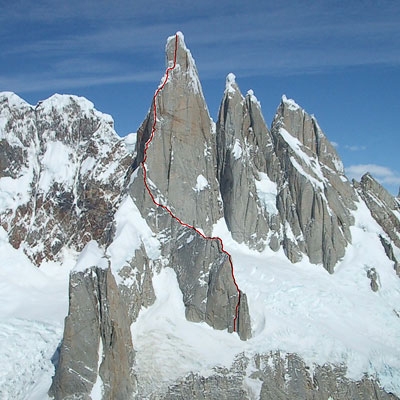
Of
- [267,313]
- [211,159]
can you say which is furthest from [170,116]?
[267,313]

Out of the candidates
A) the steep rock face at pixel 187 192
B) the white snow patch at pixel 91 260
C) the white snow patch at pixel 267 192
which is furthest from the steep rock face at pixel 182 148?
the white snow patch at pixel 91 260

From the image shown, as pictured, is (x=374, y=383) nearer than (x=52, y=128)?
Yes

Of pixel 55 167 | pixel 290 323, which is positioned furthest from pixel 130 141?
pixel 290 323

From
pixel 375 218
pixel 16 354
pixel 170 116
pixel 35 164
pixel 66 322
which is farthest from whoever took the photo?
pixel 375 218

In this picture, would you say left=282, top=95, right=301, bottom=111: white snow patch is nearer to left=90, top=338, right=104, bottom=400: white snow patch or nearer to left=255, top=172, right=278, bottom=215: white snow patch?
left=255, top=172, right=278, bottom=215: white snow patch

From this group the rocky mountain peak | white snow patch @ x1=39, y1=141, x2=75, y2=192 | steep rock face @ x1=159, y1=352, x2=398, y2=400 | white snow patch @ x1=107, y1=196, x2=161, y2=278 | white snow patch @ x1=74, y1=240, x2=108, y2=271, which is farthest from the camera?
the rocky mountain peak

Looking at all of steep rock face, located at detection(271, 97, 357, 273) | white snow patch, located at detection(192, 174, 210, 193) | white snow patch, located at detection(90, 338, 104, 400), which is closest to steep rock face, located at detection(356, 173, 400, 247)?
steep rock face, located at detection(271, 97, 357, 273)

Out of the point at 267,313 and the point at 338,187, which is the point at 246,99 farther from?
the point at 267,313
